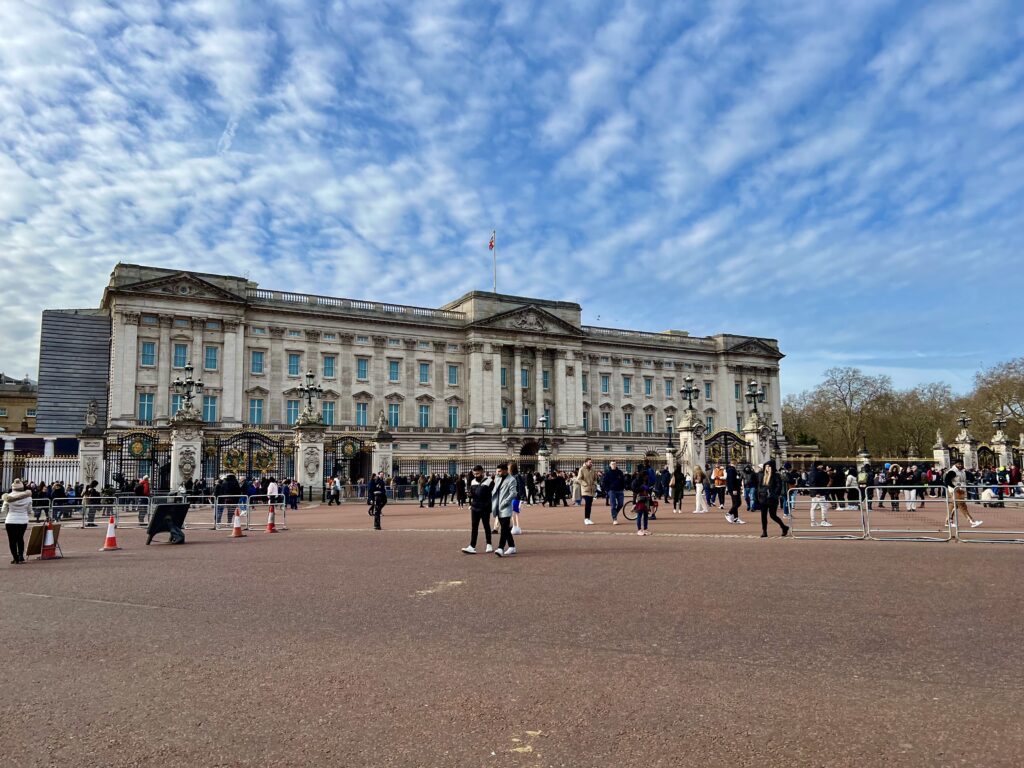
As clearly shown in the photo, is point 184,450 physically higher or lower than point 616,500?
higher

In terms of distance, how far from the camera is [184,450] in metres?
31.6

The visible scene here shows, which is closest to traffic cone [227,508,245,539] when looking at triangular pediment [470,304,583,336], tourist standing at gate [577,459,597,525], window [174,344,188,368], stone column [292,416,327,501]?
tourist standing at gate [577,459,597,525]

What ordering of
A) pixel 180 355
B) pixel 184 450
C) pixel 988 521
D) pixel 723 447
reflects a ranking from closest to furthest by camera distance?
pixel 988 521 < pixel 184 450 < pixel 723 447 < pixel 180 355

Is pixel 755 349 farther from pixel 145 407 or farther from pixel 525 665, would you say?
pixel 525 665

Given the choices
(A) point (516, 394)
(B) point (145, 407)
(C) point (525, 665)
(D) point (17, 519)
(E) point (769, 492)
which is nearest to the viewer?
(C) point (525, 665)

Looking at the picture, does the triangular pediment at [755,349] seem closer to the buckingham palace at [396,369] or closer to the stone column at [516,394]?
the buckingham palace at [396,369]

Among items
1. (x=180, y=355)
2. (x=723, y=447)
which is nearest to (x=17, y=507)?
(x=723, y=447)

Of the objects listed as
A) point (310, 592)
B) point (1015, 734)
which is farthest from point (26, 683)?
point (1015, 734)

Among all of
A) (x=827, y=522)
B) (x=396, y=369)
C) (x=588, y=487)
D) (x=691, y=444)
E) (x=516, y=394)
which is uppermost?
(x=396, y=369)

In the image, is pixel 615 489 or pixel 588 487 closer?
pixel 588 487

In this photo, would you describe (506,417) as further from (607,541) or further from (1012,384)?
(607,541)

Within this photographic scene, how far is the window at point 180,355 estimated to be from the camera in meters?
55.9

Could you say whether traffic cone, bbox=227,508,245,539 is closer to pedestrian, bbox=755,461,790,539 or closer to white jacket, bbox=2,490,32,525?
white jacket, bbox=2,490,32,525

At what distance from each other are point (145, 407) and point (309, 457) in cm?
2665
